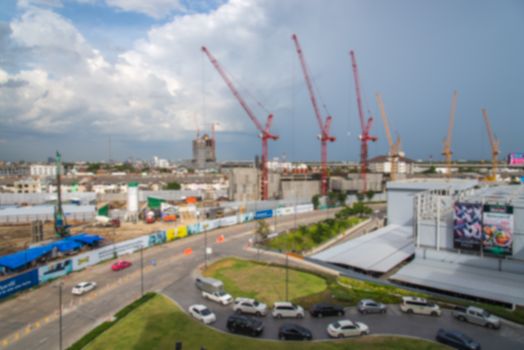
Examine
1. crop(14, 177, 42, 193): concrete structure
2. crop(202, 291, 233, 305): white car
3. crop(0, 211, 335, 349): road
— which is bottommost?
crop(0, 211, 335, 349): road

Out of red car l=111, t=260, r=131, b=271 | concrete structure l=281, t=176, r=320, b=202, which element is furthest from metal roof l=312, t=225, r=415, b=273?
concrete structure l=281, t=176, r=320, b=202

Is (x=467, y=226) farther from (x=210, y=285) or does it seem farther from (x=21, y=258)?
(x=21, y=258)

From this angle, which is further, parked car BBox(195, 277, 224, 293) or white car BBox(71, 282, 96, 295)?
white car BBox(71, 282, 96, 295)

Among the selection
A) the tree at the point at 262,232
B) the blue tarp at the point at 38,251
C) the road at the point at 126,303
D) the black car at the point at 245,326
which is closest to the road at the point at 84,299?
the road at the point at 126,303

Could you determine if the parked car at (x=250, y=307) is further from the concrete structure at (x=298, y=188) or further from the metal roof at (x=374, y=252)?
the concrete structure at (x=298, y=188)

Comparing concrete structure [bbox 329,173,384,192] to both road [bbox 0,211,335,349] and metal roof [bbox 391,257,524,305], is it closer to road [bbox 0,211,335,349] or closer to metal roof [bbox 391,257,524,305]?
road [bbox 0,211,335,349]

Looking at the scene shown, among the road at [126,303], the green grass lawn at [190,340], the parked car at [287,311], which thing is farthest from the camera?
the parked car at [287,311]

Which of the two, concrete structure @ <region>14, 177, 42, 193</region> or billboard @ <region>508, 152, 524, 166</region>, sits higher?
billboard @ <region>508, 152, 524, 166</region>
